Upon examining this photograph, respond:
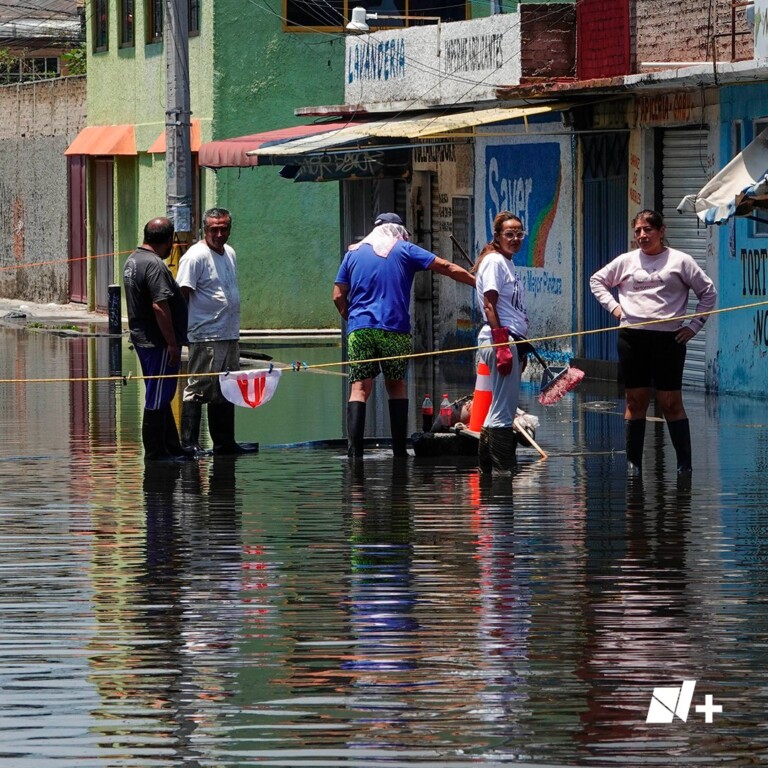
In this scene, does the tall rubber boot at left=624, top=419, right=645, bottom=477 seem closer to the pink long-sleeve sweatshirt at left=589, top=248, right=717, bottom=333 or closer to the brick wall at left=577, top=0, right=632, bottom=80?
the pink long-sleeve sweatshirt at left=589, top=248, right=717, bottom=333

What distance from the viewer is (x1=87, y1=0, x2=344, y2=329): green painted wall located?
93.8 ft

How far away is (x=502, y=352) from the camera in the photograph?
12031 millimetres

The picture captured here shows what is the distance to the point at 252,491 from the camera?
38.0ft

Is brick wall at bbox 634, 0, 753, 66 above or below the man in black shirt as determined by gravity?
above

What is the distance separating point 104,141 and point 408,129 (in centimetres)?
1359

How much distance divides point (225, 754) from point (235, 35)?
76.5 feet

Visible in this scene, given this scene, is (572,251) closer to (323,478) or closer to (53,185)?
(323,478)

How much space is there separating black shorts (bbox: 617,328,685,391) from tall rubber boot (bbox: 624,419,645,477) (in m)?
0.22

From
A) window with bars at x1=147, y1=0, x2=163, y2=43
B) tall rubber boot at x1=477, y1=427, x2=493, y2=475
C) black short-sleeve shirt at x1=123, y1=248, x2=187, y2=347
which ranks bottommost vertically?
tall rubber boot at x1=477, y1=427, x2=493, y2=475

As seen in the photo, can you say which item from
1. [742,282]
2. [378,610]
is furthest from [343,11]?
[378,610]

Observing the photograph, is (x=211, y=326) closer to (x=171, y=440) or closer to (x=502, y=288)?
(x=171, y=440)

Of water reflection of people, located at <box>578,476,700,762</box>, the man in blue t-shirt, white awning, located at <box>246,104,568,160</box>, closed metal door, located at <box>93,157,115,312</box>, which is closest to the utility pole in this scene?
white awning, located at <box>246,104,568,160</box>

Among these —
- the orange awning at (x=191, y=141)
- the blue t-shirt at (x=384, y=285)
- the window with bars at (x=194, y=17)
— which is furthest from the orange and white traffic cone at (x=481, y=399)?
the window with bars at (x=194, y=17)

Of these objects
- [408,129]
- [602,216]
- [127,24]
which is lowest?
[602,216]
